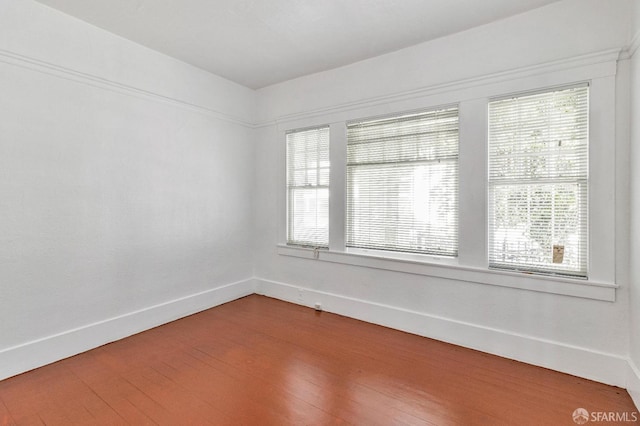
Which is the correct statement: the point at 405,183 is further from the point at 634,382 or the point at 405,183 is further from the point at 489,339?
the point at 634,382

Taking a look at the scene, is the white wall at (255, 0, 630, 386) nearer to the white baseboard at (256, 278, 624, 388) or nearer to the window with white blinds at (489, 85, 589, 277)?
the white baseboard at (256, 278, 624, 388)

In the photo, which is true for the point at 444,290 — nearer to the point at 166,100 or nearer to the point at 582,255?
the point at 582,255

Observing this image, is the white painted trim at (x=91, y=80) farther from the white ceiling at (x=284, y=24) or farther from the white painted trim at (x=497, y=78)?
the white painted trim at (x=497, y=78)

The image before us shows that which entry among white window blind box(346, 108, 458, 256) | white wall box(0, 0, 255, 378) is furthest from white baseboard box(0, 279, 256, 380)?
white window blind box(346, 108, 458, 256)

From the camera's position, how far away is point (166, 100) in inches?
→ 142

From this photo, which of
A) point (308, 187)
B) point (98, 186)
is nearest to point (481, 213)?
point (308, 187)

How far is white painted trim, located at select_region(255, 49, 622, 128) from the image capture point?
2434 mm

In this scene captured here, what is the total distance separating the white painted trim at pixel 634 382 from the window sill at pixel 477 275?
0.48m

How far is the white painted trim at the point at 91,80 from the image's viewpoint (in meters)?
2.54

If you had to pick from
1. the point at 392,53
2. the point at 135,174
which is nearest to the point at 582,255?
the point at 392,53

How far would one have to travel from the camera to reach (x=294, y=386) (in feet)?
7.82

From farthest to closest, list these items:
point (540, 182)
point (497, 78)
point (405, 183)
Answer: point (405, 183) → point (497, 78) → point (540, 182)

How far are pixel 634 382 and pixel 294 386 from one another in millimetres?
2451

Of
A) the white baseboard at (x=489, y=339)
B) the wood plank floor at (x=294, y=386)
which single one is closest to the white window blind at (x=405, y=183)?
the white baseboard at (x=489, y=339)
